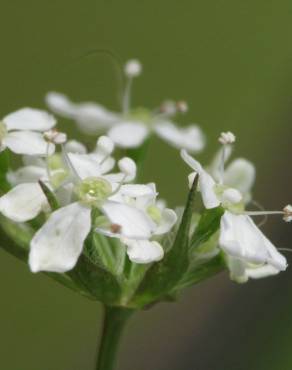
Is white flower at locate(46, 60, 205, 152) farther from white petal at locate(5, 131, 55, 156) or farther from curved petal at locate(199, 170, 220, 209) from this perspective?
curved petal at locate(199, 170, 220, 209)

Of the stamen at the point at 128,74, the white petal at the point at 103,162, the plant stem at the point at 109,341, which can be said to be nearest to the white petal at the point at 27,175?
the white petal at the point at 103,162

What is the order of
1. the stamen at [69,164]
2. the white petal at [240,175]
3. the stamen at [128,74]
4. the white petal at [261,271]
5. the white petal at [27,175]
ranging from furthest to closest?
the stamen at [128,74] < the white petal at [240,175] < the white petal at [261,271] < the white petal at [27,175] < the stamen at [69,164]

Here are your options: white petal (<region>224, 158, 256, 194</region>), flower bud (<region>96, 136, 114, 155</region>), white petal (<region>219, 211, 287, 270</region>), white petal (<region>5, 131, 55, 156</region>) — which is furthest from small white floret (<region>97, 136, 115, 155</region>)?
white petal (<region>224, 158, 256, 194</region>)

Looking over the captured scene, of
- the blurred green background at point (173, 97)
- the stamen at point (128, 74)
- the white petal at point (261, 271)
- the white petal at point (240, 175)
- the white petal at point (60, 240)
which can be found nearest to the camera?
the white petal at point (60, 240)

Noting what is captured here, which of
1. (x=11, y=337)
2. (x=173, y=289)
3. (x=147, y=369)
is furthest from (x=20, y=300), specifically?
(x=173, y=289)

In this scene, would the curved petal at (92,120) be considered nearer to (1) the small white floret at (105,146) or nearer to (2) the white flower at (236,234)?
(1) the small white floret at (105,146)

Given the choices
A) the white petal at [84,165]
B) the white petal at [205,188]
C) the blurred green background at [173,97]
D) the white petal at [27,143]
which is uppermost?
the white petal at [205,188]
